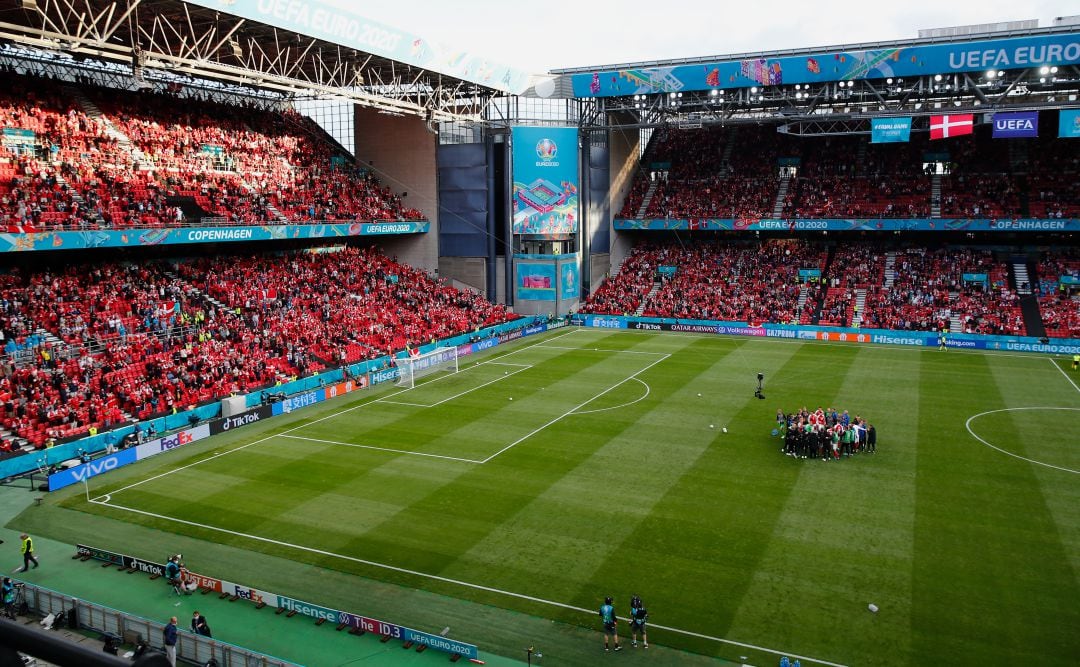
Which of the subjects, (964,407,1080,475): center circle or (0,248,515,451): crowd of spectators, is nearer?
(964,407,1080,475): center circle

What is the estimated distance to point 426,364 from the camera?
4494 cm

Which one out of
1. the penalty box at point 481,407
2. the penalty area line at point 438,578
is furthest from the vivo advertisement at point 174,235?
the penalty area line at point 438,578

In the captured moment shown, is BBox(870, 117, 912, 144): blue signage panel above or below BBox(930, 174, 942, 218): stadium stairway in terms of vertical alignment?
above

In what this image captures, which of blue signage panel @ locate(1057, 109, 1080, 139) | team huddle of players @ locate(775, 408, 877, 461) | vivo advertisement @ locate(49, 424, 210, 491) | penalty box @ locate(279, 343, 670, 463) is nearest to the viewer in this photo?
vivo advertisement @ locate(49, 424, 210, 491)

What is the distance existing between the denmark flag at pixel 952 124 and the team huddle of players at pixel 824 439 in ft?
91.2

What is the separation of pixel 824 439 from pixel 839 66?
32.0m

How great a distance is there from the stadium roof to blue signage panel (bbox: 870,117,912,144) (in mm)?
23767

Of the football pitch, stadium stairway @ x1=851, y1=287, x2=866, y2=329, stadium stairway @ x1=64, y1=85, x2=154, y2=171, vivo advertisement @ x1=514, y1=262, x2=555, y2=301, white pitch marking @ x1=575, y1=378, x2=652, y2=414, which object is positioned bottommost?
the football pitch

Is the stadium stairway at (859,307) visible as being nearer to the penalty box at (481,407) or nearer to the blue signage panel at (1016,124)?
the blue signage panel at (1016,124)

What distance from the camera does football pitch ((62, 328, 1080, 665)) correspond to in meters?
17.5

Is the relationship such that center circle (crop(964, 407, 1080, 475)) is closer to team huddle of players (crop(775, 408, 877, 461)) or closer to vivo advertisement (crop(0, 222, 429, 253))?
team huddle of players (crop(775, 408, 877, 461))

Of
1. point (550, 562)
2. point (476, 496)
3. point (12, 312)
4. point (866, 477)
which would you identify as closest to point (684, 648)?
point (550, 562)

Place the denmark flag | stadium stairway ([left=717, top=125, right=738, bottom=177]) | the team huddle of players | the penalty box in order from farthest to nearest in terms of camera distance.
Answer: stadium stairway ([left=717, top=125, right=738, bottom=177])
the denmark flag
the penalty box
the team huddle of players

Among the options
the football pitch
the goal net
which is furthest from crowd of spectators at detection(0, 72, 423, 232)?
the football pitch
